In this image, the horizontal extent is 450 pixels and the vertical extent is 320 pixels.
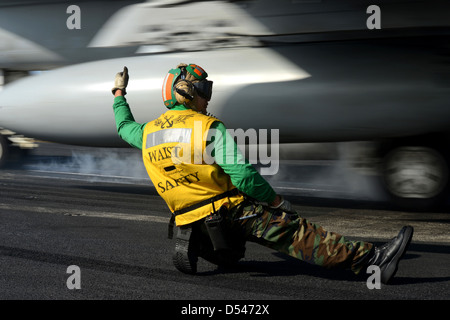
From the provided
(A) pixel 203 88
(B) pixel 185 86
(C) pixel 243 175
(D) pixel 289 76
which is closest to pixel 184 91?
(B) pixel 185 86

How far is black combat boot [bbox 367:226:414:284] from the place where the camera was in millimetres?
4691

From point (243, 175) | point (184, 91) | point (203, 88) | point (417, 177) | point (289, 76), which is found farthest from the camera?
point (289, 76)

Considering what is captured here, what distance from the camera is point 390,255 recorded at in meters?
4.69

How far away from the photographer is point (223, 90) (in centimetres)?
1049

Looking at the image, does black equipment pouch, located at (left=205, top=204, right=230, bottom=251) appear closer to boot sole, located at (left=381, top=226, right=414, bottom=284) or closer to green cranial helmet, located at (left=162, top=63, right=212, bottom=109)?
green cranial helmet, located at (left=162, top=63, right=212, bottom=109)

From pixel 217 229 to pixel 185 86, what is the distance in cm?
117

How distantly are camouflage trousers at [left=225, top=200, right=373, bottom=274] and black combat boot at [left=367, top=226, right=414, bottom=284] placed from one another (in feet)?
0.27

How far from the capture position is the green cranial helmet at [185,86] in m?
4.87

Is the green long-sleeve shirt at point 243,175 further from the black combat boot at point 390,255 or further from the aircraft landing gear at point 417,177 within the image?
the aircraft landing gear at point 417,177

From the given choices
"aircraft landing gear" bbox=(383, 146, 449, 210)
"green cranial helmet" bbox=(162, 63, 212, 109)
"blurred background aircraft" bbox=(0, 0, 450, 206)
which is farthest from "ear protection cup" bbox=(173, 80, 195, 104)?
"aircraft landing gear" bbox=(383, 146, 449, 210)

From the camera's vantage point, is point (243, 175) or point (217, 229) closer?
point (243, 175)

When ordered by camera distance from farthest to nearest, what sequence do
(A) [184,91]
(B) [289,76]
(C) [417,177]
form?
(B) [289,76], (C) [417,177], (A) [184,91]

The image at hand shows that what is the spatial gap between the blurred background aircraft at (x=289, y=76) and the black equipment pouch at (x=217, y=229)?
18.1ft

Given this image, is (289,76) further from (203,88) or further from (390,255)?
(390,255)
